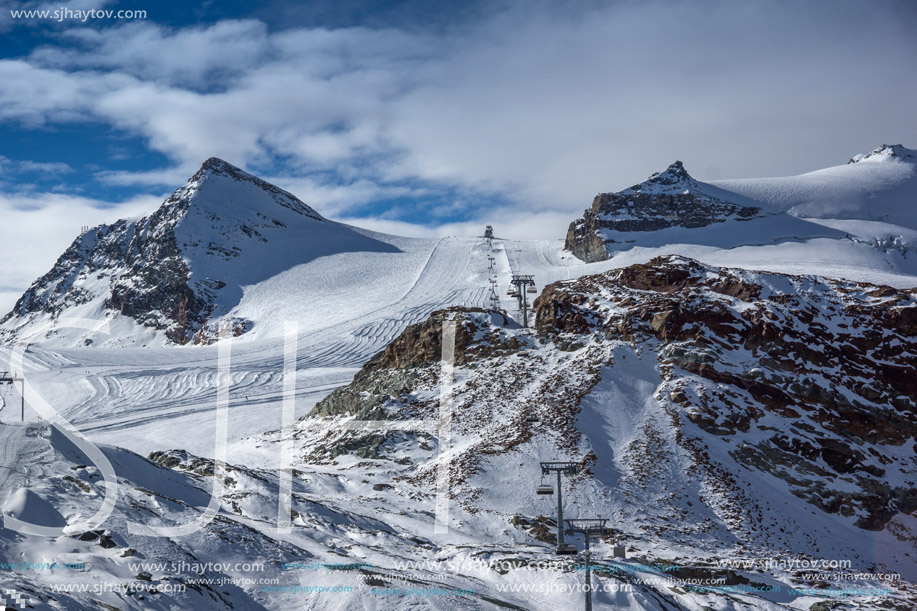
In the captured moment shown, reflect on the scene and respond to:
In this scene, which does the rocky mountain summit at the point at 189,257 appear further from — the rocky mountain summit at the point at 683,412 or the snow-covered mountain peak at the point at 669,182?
the rocky mountain summit at the point at 683,412

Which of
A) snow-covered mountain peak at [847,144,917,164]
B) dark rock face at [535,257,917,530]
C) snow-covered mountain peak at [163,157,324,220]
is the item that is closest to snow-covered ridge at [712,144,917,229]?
snow-covered mountain peak at [847,144,917,164]

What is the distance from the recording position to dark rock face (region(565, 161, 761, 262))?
4589 inches

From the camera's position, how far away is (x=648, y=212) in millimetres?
121062

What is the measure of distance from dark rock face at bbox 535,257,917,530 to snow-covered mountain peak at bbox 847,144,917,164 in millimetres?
130481

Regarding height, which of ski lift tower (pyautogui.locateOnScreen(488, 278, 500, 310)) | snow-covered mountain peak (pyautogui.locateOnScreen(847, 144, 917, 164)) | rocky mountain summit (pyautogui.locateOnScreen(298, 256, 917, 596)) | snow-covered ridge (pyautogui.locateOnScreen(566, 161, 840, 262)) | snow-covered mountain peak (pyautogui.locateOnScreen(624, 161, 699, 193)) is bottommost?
rocky mountain summit (pyautogui.locateOnScreen(298, 256, 917, 596))

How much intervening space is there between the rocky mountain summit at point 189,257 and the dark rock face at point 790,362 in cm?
6375

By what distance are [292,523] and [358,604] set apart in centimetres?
894

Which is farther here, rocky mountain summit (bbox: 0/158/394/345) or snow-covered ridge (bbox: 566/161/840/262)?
rocky mountain summit (bbox: 0/158/394/345)

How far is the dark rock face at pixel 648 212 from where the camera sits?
382 feet

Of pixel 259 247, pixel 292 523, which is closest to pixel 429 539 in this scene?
pixel 292 523

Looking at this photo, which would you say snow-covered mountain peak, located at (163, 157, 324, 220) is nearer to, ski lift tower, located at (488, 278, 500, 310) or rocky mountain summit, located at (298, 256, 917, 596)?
ski lift tower, located at (488, 278, 500, 310)

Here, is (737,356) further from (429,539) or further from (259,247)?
(259,247)

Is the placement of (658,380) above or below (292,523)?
above

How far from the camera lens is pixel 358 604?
→ 17766 millimetres
